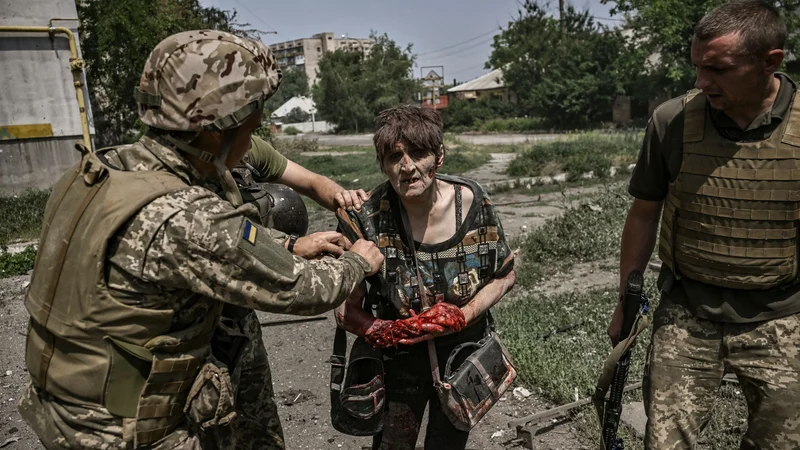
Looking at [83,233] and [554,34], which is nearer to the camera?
[83,233]

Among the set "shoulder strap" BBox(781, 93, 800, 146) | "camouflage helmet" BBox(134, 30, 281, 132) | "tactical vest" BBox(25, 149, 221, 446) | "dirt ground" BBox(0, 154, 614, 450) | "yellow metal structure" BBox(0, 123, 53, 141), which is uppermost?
"yellow metal structure" BBox(0, 123, 53, 141)

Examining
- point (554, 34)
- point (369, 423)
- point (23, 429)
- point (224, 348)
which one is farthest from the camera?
point (554, 34)

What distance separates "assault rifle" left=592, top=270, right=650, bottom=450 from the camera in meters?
2.90

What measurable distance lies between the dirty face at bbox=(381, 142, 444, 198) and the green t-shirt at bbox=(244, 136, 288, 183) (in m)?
1.07

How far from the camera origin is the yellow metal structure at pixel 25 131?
11.4 metres

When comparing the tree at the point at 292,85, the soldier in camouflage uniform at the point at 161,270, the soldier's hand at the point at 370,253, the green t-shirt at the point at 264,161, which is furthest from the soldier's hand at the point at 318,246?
the tree at the point at 292,85

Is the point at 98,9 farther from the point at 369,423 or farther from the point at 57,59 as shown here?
the point at 369,423

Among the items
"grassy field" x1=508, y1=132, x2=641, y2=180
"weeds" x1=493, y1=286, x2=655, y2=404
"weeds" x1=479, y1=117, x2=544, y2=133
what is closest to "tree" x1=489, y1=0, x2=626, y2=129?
"weeds" x1=479, y1=117, x2=544, y2=133

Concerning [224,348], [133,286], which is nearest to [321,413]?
[224,348]

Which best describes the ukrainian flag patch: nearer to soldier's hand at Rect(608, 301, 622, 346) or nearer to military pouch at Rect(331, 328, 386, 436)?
military pouch at Rect(331, 328, 386, 436)

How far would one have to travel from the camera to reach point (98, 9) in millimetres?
14430

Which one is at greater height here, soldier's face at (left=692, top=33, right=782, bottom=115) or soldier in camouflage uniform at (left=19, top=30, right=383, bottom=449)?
soldier's face at (left=692, top=33, right=782, bottom=115)

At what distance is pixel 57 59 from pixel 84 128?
128 centimetres

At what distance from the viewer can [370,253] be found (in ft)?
8.06
